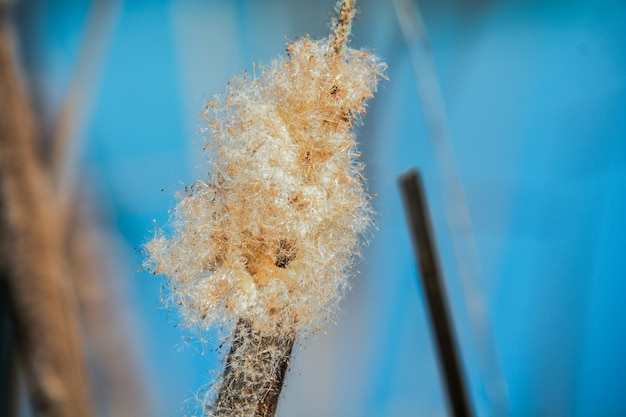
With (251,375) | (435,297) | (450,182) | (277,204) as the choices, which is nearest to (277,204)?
(277,204)

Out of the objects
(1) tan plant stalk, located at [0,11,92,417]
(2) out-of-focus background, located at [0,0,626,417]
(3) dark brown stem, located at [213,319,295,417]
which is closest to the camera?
(1) tan plant stalk, located at [0,11,92,417]

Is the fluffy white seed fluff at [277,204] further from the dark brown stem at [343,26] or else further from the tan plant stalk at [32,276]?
the tan plant stalk at [32,276]

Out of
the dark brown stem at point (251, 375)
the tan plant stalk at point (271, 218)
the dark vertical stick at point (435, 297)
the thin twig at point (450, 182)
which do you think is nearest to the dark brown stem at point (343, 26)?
the tan plant stalk at point (271, 218)

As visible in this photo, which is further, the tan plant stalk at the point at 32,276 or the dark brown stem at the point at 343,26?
the dark brown stem at the point at 343,26

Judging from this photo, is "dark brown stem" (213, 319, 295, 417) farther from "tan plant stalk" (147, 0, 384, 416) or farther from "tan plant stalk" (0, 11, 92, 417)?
"tan plant stalk" (0, 11, 92, 417)

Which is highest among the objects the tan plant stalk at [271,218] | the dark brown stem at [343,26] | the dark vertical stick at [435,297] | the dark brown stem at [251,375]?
the dark brown stem at [343,26]

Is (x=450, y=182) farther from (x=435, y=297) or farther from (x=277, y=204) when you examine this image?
(x=435, y=297)

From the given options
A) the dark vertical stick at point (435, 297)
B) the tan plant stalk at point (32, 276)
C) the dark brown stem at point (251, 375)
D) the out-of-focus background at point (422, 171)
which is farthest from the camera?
the out-of-focus background at point (422, 171)

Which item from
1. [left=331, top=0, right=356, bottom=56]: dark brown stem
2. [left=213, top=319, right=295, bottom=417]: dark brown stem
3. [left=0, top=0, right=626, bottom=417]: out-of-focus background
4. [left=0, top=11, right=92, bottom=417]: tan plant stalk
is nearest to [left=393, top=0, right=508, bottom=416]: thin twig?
[left=0, top=0, right=626, bottom=417]: out-of-focus background
